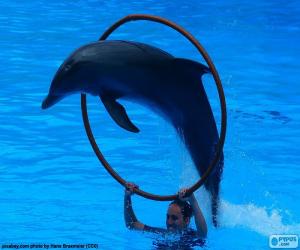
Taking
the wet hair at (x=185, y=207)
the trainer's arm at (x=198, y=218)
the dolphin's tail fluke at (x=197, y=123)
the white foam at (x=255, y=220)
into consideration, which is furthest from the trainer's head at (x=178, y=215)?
the white foam at (x=255, y=220)

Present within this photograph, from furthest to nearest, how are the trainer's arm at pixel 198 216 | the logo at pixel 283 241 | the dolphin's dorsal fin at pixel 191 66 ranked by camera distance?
1. the logo at pixel 283 241
2. the trainer's arm at pixel 198 216
3. the dolphin's dorsal fin at pixel 191 66

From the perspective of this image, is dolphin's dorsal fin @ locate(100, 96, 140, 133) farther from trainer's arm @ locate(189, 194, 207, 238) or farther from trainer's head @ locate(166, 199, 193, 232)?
trainer's head @ locate(166, 199, 193, 232)

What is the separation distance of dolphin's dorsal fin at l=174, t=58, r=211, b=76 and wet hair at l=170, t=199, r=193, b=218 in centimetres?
129

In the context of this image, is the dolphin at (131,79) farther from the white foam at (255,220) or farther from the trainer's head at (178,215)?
the white foam at (255,220)

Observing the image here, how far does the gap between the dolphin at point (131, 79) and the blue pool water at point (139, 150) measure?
0.63m

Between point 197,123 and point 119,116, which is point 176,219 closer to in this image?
point 197,123

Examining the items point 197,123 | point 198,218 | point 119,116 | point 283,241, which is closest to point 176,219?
point 198,218

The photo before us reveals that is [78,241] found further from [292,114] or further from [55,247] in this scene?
[292,114]

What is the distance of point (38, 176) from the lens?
8.76 meters

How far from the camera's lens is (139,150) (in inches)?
372

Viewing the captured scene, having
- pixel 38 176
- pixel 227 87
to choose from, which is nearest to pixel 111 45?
pixel 38 176

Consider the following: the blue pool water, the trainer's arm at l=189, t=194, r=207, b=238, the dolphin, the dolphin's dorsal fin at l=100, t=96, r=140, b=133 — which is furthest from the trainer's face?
the dolphin's dorsal fin at l=100, t=96, r=140, b=133

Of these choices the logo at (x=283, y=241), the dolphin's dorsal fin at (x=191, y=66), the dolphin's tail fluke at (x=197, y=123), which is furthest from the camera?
the logo at (x=283, y=241)

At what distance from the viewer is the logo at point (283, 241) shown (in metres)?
6.75
